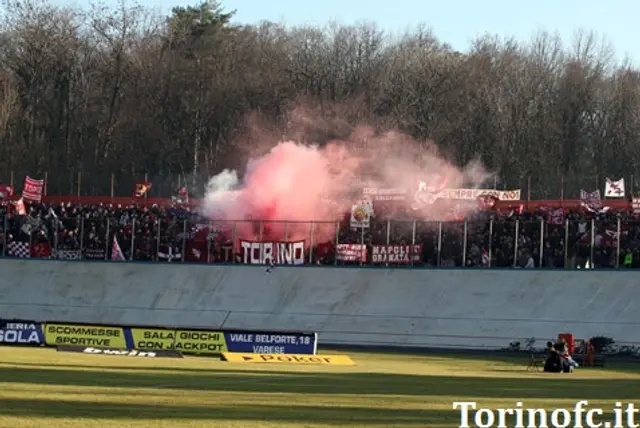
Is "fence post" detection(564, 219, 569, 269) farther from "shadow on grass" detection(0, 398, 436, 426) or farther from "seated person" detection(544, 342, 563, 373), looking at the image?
"shadow on grass" detection(0, 398, 436, 426)

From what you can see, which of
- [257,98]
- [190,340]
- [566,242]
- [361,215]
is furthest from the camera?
[257,98]

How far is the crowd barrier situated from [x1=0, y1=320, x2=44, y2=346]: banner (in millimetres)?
918

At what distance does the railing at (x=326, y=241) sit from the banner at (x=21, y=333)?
12.0 m

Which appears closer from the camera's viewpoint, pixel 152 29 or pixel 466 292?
pixel 466 292

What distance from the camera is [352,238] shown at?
52906 mm

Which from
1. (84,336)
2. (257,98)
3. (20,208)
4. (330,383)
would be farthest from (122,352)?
(257,98)

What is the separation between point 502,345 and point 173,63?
49.0 meters

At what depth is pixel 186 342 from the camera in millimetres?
40875

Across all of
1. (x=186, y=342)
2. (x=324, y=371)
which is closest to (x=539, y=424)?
(x=324, y=371)

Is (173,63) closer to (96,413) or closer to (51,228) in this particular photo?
(51,228)

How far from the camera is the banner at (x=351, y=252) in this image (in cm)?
5228

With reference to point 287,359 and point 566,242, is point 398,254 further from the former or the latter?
point 287,359

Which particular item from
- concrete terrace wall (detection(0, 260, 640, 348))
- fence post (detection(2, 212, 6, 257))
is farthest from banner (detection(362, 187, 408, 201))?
fence post (detection(2, 212, 6, 257))

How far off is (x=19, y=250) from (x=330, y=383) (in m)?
31.1
